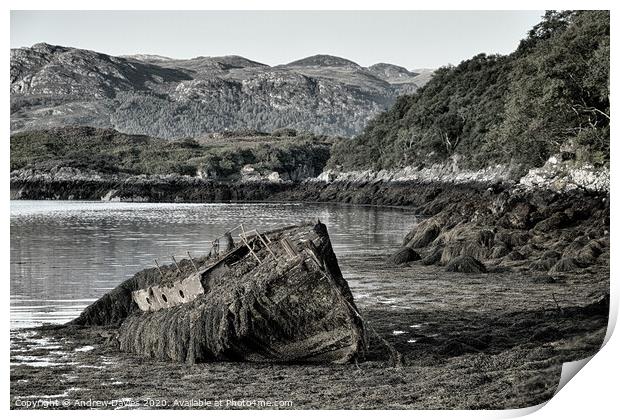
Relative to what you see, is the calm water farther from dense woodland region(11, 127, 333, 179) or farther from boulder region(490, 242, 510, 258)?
boulder region(490, 242, 510, 258)

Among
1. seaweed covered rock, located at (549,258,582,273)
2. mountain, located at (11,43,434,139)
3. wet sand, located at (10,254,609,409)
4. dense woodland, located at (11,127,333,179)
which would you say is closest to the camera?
wet sand, located at (10,254,609,409)

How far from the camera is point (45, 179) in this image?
80.7 feet

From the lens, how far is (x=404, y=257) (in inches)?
858

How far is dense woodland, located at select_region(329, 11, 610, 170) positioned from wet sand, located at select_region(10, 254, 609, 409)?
537 centimetres

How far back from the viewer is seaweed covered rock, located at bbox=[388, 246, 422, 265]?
21688 millimetres

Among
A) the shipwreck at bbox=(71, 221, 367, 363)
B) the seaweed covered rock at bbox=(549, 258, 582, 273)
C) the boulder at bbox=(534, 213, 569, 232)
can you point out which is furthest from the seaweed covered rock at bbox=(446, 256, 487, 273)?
the shipwreck at bbox=(71, 221, 367, 363)


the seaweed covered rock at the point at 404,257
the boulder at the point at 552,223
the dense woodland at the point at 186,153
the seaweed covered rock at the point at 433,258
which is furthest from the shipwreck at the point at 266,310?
the boulder at the point at 552,223

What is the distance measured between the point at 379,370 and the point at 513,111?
53.8 feet

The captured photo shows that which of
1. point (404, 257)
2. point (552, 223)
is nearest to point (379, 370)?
point (404, 257)

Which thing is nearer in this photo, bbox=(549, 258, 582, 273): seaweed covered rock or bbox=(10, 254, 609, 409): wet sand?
bbox=(10, 254, 609, 409): wet sand

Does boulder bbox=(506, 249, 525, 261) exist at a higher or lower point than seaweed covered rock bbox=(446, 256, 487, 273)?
higher

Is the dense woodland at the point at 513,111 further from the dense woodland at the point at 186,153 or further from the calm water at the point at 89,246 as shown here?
the dense woodland at the point at 186,153

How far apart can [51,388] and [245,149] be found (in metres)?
89.3
